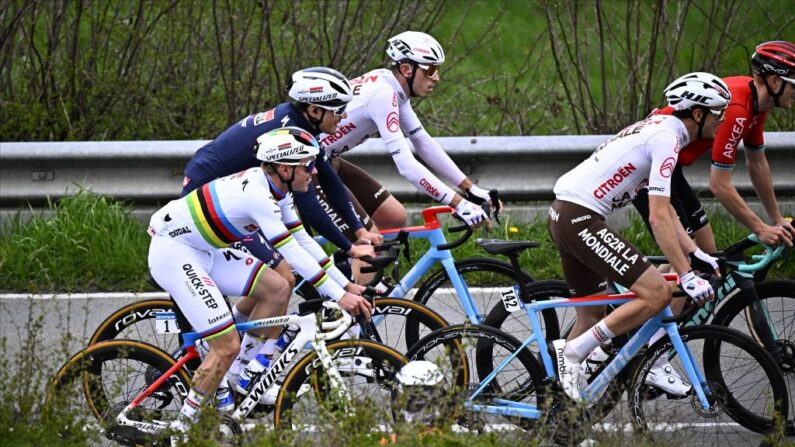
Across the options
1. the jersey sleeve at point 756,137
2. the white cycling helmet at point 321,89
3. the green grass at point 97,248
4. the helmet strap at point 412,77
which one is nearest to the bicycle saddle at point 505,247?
the white cycling helmet at point 321,89

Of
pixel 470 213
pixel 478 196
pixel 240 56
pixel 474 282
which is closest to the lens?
pixel 470 213

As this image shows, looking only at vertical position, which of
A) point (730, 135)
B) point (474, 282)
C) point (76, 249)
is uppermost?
point (730, 135)

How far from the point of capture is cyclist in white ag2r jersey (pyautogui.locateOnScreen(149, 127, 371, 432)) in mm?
6133

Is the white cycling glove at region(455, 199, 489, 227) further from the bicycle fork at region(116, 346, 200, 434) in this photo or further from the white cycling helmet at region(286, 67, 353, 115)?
the bicycle fork at region(116, 346, 200, 434)

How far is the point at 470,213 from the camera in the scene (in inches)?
289

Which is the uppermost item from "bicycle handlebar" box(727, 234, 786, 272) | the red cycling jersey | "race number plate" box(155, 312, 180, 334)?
the red cycling jersey

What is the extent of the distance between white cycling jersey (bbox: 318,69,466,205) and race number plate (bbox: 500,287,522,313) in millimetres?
1086

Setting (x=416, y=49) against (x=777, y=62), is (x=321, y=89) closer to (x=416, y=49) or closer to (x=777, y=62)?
(x=416, y=49)

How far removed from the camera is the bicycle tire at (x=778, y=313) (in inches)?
268

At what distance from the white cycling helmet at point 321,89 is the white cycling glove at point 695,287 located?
2.22m

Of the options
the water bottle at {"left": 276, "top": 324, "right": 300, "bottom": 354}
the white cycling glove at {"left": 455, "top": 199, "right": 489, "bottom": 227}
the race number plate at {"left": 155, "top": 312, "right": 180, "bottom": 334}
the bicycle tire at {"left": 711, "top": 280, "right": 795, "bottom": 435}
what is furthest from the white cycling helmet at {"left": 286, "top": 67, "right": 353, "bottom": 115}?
the bicycle tire at {"left": 711, "top": 280, "right": 795, "bottom": 435}

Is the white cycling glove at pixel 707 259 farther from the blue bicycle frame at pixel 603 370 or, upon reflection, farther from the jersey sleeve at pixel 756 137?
the jersey sleeve at pixel 756 137

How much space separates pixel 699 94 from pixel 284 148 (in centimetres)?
225

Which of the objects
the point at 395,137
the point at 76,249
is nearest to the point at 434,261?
the point at 395,137
